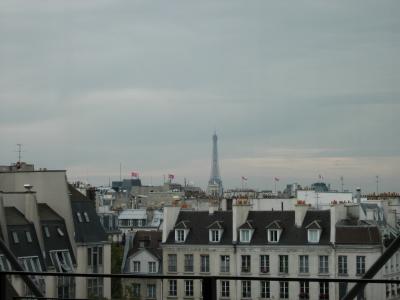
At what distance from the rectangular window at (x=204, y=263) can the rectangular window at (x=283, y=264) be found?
778 mm

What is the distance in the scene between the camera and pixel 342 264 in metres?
10.8

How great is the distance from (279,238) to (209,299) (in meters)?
9.81

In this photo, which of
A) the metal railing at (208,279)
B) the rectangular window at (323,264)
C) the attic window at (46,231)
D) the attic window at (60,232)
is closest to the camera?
the metal railing at (208,279)

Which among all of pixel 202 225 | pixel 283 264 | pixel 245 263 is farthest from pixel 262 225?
pixel 283 264

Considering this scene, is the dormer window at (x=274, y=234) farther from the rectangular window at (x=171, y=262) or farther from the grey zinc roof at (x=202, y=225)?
the rectangular window at (x=171, y=262)

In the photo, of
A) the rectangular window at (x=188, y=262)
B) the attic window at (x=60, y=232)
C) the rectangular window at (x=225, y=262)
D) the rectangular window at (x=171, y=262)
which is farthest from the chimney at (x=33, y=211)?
the rectangular window at (x=225, y=262)

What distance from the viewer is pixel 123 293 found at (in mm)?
2824

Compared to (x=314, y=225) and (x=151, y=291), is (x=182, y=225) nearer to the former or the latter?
(x=314, y=225)

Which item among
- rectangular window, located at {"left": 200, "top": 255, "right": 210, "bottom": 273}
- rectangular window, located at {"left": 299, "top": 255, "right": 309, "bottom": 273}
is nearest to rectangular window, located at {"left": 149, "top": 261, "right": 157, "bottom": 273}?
rectangular window, located at {"left": 200, "top": 255, "right": 210, "bottom": 273}

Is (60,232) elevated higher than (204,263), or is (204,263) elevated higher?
(60,232)

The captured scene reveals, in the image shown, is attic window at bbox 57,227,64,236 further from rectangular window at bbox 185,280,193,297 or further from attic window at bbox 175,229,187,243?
rectangular window at bbox 185,280,193,297

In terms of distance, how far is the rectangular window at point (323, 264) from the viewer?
1096 cm

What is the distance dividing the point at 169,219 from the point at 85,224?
10.3 feet

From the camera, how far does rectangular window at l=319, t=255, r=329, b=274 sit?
36.0 feet
